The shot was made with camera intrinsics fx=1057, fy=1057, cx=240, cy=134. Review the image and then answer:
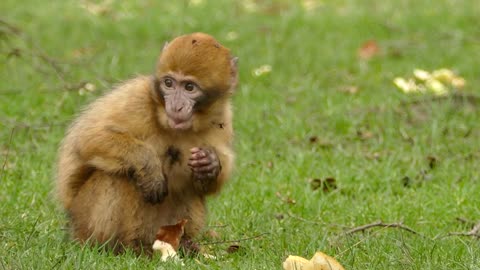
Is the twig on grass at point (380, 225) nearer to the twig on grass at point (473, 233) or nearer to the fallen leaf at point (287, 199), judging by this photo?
the twig on grass at point (473, 233)

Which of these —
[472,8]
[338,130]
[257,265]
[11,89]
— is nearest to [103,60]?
[11,89]

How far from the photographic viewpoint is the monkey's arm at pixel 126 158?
5582 millimetres

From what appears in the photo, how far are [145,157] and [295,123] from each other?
3.47 meters

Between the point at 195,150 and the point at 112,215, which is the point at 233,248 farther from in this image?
the point at 112,215

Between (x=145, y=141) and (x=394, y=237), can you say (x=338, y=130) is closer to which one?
(x=394, y=237)

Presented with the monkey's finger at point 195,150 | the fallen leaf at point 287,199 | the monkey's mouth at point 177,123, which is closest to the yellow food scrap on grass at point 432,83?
the fallen leaf at point 287,199

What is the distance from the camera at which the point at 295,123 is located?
892 centimetres

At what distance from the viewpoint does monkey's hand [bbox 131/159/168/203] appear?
5.57m

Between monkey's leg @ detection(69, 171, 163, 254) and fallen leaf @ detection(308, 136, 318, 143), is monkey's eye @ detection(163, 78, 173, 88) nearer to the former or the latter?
monkey's leg @ detection(69, 171, 163, 254)

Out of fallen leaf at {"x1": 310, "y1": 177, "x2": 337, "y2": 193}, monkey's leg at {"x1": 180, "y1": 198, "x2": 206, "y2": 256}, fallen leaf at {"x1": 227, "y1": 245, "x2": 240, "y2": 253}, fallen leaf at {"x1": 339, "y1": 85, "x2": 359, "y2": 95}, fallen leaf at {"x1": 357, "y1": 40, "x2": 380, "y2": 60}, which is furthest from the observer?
fallen leaf at {"x1": 357, "y1": 40, "x2": 380, "y2": 60}

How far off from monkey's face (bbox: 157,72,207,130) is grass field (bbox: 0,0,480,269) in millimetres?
744

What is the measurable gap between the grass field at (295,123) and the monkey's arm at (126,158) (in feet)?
1.26

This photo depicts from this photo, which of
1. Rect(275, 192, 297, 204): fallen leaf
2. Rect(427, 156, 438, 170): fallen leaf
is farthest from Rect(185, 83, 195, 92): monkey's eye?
Rect(427, 156, 438, 170): fallen leaf

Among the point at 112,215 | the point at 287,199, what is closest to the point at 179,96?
the point at 112,215
